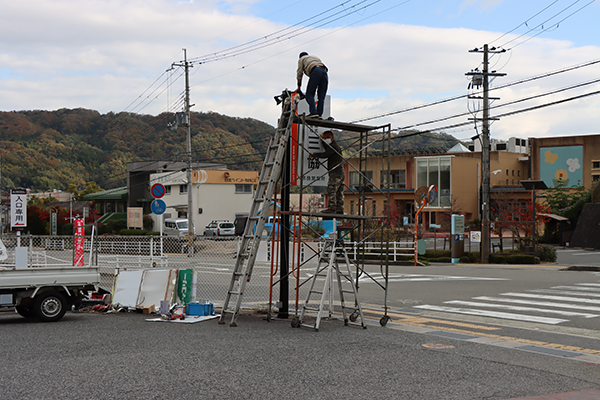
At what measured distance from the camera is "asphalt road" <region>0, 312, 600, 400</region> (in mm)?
5684

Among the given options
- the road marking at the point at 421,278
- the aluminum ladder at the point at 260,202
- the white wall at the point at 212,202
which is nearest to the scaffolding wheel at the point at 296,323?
the aluminum ladder at the point at 260,202

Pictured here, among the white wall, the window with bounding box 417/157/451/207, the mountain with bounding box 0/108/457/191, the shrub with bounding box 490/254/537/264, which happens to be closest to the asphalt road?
the shrub with bounding box 490/254/537/264

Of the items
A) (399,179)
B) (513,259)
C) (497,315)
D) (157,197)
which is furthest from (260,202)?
(399,179)

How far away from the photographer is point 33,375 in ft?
20.2

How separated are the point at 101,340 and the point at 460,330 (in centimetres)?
607

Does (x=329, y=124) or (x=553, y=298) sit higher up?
(x=329, y=124)

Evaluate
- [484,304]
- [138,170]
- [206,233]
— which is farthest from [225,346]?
[138,170]

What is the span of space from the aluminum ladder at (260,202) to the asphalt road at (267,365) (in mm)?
742

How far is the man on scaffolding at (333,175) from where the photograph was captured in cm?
1033

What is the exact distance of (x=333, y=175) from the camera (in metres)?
10.7

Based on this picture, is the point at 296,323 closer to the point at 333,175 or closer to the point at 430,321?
the point at 333,175

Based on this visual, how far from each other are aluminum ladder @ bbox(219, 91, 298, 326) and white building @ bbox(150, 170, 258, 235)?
158 ft

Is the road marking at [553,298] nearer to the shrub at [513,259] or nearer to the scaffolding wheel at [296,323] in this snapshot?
the scaffolding wheel at [296,323]

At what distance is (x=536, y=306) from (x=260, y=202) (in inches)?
295
